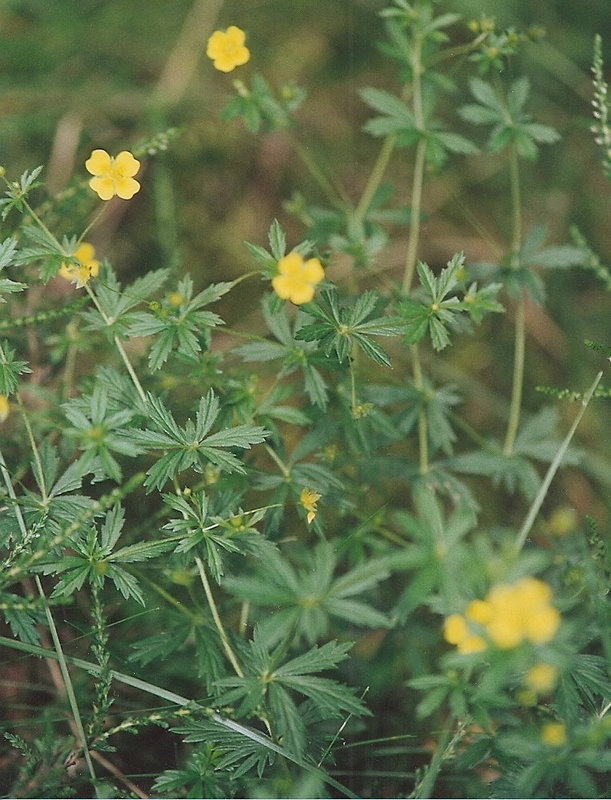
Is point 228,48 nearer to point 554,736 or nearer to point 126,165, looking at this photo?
point 126,165

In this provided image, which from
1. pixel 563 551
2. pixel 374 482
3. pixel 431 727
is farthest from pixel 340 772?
pixel 563 551

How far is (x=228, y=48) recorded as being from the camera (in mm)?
2256

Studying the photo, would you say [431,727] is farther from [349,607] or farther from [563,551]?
[349,607]

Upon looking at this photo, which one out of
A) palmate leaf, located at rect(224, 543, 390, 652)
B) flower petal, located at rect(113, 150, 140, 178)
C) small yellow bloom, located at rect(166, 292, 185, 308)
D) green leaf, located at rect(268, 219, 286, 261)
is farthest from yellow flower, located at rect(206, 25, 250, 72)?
palmate leaf, located at rect(224, 543, 390, 652)

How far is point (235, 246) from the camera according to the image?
349 cm

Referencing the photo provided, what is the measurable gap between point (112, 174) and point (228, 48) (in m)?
0.60

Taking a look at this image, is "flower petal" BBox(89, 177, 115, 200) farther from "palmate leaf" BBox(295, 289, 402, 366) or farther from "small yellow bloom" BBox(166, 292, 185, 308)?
"palmate leaf" BBox(295, 289, 402, 366)

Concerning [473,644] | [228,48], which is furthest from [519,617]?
[228,48]

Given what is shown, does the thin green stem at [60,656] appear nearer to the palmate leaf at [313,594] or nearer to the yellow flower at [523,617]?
the palmate leaf at [313,594]

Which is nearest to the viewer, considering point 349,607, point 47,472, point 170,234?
point 349,607

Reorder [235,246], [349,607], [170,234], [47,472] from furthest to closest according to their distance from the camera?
[235,246], [170,234], [47,472], [349,607]

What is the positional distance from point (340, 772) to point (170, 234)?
7.08 feet

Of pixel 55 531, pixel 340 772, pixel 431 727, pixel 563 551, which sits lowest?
pixel 431 727

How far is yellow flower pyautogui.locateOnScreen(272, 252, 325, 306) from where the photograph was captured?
1.76 meters
